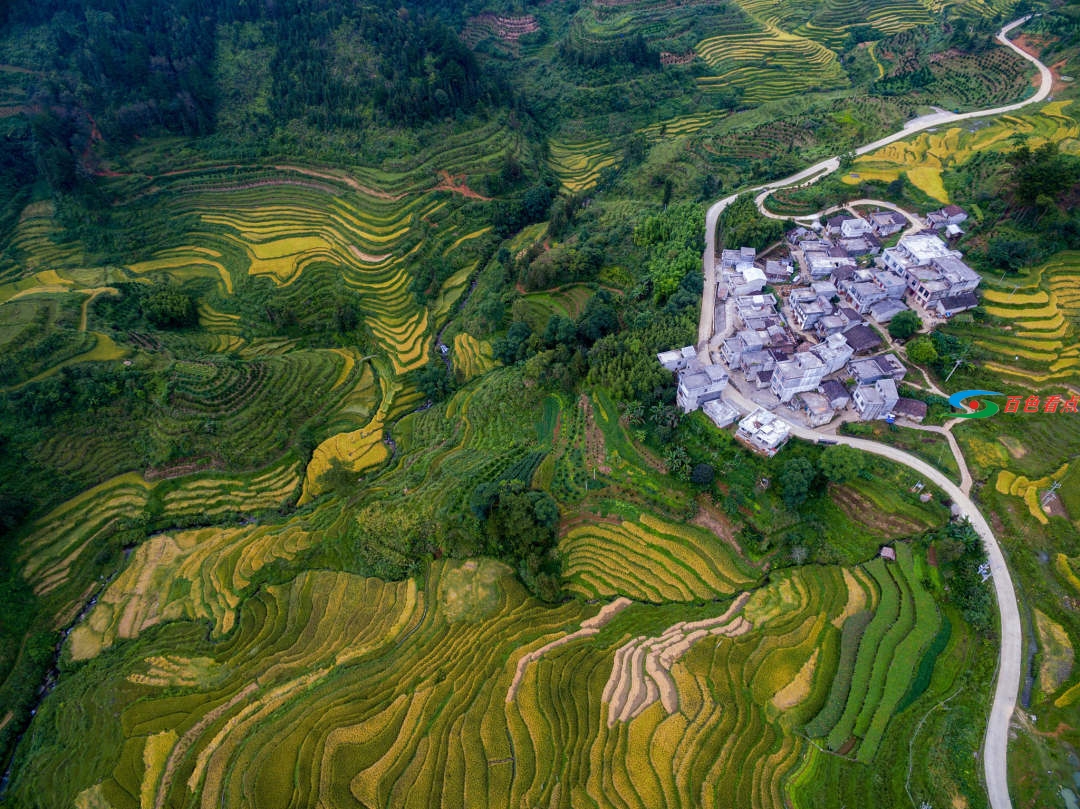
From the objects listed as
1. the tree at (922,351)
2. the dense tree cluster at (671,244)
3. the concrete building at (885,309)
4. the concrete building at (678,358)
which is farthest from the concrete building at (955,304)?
the concrete building at (678,358)

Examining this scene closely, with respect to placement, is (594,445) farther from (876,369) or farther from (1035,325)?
(1035,325)

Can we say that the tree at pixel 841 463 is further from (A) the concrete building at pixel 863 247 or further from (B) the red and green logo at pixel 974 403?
(A) the concrete building at pixel 863 247

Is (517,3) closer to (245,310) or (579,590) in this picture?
(245,310)

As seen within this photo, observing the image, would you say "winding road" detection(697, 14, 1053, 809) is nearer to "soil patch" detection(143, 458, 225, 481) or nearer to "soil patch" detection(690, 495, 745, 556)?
"soil patch" detection(690, 495, 745, 556)

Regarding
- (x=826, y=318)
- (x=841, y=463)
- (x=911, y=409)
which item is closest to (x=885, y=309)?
(x=826, y=318)

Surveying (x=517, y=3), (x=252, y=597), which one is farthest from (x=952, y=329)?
(x=517, y=3)
